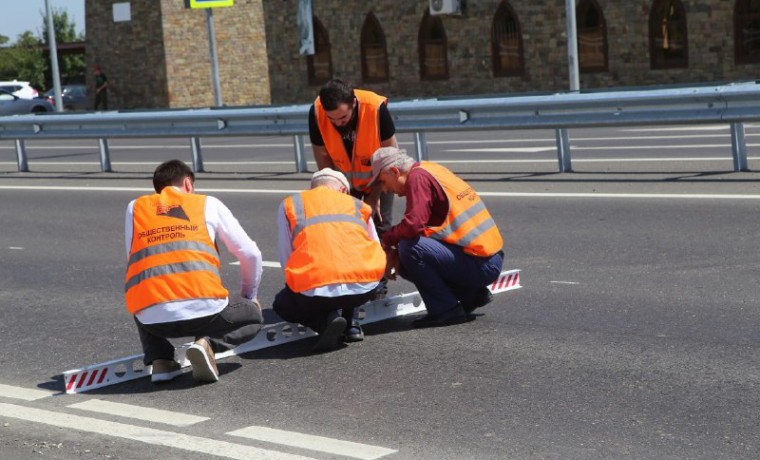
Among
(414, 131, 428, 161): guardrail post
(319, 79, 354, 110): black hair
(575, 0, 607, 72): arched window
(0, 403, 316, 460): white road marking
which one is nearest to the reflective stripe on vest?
(319, 79, 354, 110): black hair

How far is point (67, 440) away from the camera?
6.01 metres

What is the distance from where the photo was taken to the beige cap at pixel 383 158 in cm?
802

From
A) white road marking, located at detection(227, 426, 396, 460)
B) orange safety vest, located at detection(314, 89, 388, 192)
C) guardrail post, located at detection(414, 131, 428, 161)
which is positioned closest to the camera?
white road marking, located at detection(227, 426, 396, 460)

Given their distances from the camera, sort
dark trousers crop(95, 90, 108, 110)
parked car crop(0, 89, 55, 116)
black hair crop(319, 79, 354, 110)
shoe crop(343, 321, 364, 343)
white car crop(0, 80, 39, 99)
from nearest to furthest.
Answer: shoe crop(343, 321, 364, 343) < black hair crop(319, 79, 354, 110) < dark trousers crop(95, 90, 108, 110) < parked car crop(0, 89, 55, 116) < white car crop(0, 80, 39, 99)

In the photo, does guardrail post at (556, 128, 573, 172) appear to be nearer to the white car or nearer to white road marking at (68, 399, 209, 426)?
white road marking at (68, 399, 209, 426)

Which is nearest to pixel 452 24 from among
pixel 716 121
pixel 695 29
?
pixel 695 29

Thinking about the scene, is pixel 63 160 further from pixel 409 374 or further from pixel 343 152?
pixel 409 374

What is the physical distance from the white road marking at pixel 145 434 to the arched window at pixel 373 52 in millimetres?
34714

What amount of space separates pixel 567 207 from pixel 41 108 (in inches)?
1457

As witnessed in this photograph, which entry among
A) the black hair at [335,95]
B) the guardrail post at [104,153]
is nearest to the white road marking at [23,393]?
the black hair at [335,95]

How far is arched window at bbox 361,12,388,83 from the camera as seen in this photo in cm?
4081

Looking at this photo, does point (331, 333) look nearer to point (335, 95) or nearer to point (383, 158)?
point (383, 158)

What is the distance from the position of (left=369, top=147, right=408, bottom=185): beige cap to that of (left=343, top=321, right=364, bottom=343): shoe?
95cm

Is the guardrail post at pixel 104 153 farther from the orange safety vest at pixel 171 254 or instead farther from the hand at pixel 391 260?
the orange safety vest at pixel 171 254
